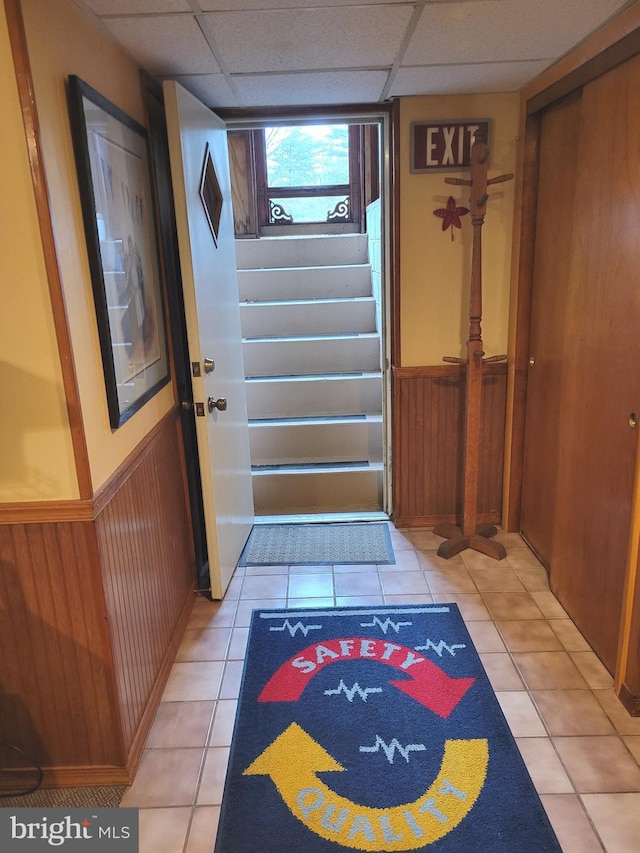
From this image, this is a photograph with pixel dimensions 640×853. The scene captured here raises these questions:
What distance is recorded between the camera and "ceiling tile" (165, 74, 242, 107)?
91.4 inches

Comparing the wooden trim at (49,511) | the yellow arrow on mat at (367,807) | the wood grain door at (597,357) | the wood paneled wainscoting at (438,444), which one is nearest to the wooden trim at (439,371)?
the wood paneled wainscoting at (438,444)

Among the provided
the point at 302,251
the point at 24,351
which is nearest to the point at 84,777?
the point at 24,351

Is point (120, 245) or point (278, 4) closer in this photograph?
point (278, 4)

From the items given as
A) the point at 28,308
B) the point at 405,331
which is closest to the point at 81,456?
the point at 28,308

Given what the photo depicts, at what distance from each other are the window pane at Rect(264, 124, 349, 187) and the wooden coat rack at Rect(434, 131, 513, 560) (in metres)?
2.68

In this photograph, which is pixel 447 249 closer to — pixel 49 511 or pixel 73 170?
pixel 73 170

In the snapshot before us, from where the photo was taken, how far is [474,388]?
9.23 ft

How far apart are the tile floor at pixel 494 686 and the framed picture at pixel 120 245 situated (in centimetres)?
99

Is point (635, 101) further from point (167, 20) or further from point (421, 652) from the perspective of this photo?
point (421, 652)

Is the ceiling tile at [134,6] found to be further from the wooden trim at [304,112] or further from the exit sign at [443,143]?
the exit sign at [443,143]

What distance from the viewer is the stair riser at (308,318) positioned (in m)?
4.35

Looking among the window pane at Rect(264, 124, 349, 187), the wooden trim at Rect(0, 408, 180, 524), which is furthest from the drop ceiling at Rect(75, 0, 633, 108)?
the window pane at Rect(264, 124, 349, 187)

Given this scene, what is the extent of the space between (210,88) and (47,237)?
56.8 inches

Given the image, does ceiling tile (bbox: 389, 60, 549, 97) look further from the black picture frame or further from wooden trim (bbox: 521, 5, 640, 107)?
the black picture frame
